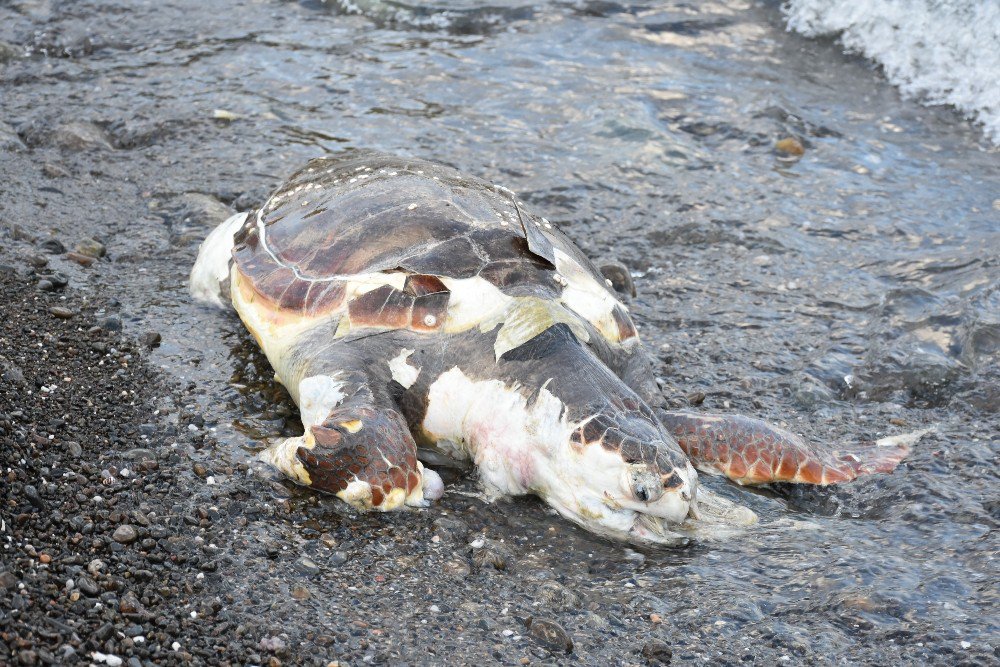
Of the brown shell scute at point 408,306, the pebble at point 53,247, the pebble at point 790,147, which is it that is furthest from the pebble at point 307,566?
the pebble at point 790,147

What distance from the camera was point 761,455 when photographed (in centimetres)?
438

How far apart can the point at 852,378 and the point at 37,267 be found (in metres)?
4.35

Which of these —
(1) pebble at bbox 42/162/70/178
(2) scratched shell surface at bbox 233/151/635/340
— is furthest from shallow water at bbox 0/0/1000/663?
(2) scratched shell surface at bbox 233/151/635/340

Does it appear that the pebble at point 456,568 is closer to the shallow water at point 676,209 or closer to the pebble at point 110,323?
the shallow water at point 676,209

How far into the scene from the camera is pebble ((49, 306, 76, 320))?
5.01 meters

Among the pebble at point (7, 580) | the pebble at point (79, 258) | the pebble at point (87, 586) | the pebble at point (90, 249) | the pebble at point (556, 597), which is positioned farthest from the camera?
the pebble at point (90, 249)

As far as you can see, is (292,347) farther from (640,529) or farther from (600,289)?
(640,529)

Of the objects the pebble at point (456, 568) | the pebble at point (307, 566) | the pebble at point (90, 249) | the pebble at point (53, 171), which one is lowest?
the pebble at point (53, 171)

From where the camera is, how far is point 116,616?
307 cm

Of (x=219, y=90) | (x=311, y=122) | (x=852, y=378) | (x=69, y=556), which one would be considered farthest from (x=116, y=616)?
(x=219, y=90)

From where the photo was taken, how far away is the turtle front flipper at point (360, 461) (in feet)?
12.9

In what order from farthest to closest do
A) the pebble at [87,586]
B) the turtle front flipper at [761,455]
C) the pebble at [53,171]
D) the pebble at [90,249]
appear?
the pebble at [53,171]
the pebble at [90,249]
the turtle front flipper at [761,455]
the pebble at [87,586]

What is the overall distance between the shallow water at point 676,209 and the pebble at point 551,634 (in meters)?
0.09

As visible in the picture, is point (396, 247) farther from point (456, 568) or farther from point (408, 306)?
point (456, 568)
